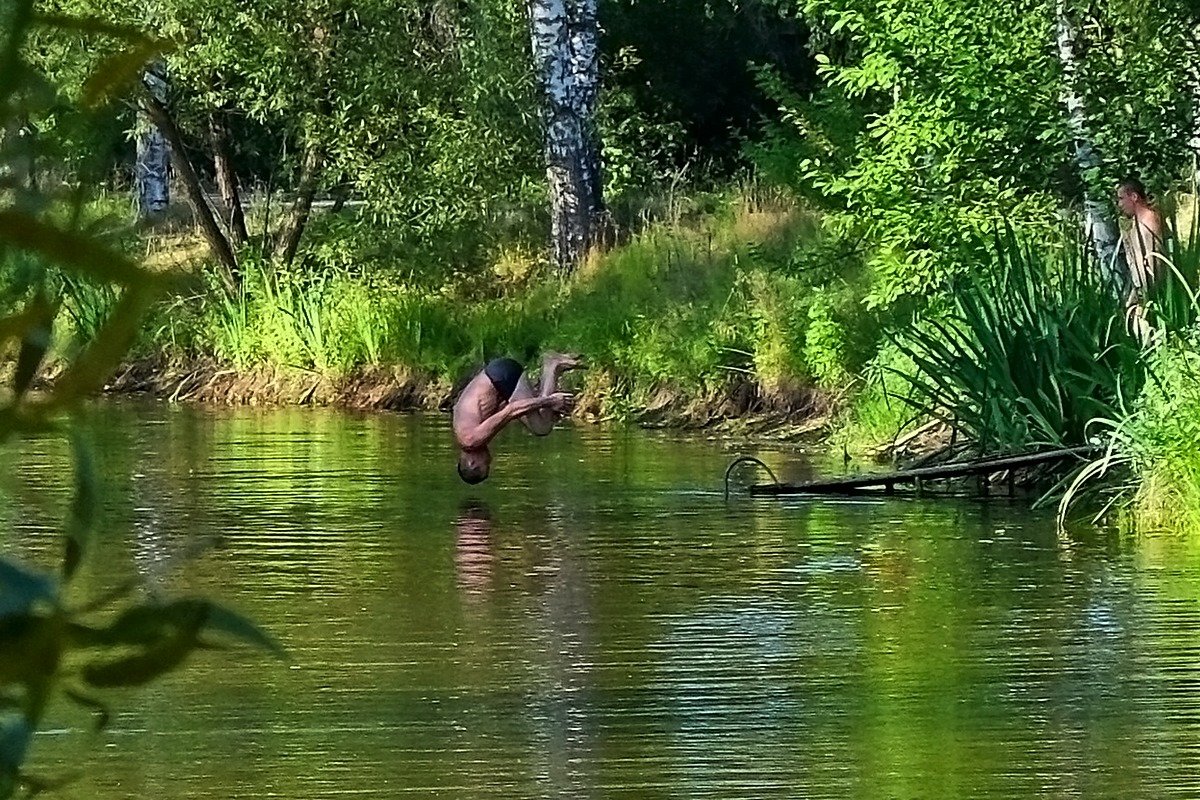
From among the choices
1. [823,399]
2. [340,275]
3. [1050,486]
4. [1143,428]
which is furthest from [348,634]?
[340,275]

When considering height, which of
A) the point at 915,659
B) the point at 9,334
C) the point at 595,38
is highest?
the point at 595,38

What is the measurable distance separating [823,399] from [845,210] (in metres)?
1.38

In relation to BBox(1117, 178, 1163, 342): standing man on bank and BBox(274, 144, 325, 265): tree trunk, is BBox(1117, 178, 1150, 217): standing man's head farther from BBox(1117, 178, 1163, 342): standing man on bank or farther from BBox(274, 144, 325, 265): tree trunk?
BBox(274, 144, 325, 265): tree trunk

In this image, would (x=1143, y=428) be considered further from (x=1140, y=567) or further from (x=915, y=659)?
(x=915, y=659)

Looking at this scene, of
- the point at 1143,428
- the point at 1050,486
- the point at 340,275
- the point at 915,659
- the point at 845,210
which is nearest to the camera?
the point at 915,659

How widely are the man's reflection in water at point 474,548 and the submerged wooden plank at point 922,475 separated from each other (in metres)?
1.56

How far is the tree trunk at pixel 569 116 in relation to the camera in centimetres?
2350

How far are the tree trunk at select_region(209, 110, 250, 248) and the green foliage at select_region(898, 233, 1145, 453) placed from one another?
13.6 m

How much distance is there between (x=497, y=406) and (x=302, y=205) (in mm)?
11467

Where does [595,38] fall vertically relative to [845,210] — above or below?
above

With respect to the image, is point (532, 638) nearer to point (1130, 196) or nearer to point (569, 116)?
point (1130, 196)

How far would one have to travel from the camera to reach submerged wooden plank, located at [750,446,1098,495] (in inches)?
488

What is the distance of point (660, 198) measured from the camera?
82.5 ft

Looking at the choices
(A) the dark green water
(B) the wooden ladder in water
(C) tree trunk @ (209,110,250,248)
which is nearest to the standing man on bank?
(B) the wooden ladder in water
